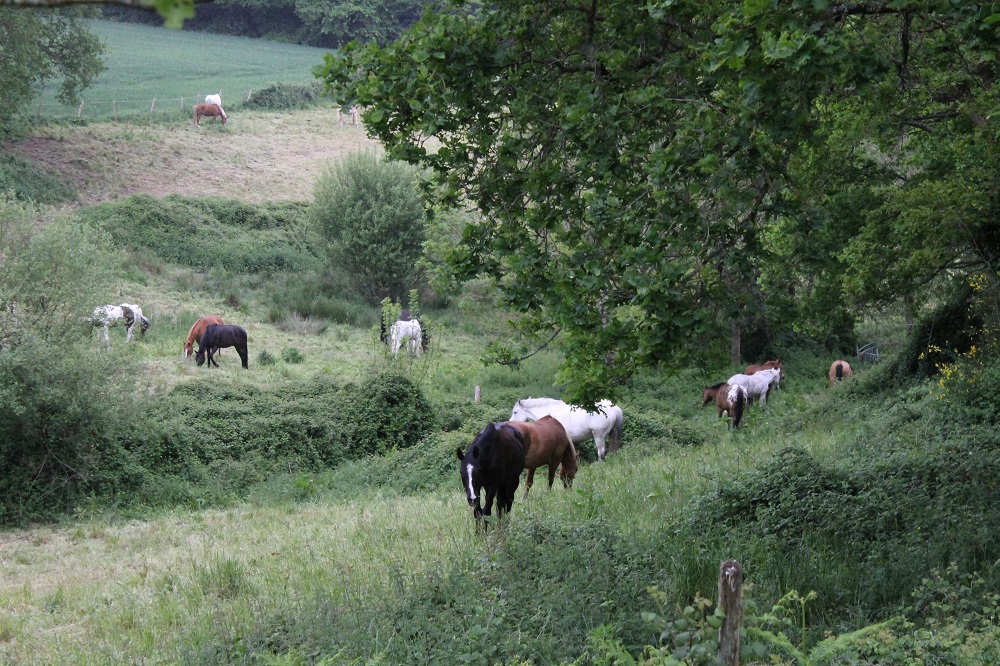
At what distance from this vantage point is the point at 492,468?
1047cm

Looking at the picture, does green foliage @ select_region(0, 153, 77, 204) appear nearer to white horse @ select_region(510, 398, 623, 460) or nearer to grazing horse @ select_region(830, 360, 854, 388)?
white horse @ select_region(510, 398, 623, 460)

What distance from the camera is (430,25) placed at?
912cm

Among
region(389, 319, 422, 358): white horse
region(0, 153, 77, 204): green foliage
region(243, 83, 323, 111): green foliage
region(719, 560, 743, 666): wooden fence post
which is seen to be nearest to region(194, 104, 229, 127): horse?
region(243, 83, 323, 111): green foliage

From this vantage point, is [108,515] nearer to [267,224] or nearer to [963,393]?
[963,393]

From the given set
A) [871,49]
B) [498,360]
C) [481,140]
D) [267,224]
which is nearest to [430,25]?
[481,140]

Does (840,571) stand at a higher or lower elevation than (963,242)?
lower

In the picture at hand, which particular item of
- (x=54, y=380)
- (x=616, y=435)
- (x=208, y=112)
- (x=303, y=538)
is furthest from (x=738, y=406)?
(x=208, y=112)

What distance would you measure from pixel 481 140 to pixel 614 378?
2644 millimetres

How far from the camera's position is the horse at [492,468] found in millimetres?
10305

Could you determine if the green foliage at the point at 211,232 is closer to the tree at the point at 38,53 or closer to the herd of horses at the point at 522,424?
the tree at the point at 38,53

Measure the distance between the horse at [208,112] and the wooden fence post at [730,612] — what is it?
59403mm

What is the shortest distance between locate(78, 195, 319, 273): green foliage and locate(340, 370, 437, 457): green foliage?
20.3 metres

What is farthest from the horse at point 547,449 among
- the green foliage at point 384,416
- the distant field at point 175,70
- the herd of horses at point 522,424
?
the distant field at point 175,70

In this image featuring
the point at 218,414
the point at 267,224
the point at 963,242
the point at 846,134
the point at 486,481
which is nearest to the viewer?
the point at 486,481
